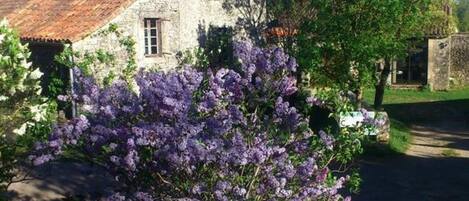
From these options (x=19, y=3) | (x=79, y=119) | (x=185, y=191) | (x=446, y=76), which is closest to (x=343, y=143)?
(x=185, y=191)

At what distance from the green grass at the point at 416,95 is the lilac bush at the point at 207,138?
766 inches

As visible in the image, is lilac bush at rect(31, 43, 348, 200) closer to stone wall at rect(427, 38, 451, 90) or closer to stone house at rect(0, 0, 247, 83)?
stone house at rect(0, 0, 247, 83)

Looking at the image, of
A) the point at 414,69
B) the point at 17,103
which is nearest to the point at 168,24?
the point at 17,103

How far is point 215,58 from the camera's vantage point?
66.3 feet

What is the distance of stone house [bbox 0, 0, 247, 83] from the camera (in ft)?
54.6

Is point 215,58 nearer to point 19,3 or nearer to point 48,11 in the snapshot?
point 48,11

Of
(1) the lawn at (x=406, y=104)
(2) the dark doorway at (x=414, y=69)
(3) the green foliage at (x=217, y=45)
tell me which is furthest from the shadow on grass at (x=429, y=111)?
(3) the green foliage at (x=217, y=45)

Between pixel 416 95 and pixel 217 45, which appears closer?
pixel 217 45

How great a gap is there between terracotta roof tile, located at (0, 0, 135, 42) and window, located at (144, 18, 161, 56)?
1190 millimetres

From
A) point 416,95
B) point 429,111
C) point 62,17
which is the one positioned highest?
point 62,17

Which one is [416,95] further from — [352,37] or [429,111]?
[352,37]

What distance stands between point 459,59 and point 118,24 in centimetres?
1984

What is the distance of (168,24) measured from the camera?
61.0 feet

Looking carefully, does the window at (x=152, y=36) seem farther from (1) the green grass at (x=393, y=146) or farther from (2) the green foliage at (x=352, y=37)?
(1) the green grass at (x=393, y=146)
